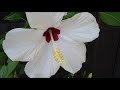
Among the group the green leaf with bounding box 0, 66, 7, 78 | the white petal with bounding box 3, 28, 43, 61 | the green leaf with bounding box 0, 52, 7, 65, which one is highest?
the white petal with bounding box 3, 28, 43, 61

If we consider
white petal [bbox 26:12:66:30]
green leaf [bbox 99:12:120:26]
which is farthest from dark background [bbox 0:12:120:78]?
white petal [bbox 26:12:66:30]

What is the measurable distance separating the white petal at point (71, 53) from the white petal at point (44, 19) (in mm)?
52

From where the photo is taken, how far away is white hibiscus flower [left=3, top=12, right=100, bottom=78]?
57 centimetres

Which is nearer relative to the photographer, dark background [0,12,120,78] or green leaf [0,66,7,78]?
green leaf [0,66,7,78]

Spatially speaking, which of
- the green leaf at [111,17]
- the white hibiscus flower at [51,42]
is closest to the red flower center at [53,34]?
the white hibiscus flower at [51,42]

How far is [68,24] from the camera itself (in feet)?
1.94

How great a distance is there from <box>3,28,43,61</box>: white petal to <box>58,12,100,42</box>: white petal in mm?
55

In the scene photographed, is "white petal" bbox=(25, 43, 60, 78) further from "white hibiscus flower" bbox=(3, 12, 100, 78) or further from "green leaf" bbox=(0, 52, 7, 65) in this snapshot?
"green leaf" bbox=(0, 52, 7, 65)

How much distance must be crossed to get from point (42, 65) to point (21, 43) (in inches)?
2.6

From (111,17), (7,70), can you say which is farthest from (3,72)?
(111,17)

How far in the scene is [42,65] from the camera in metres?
0.61

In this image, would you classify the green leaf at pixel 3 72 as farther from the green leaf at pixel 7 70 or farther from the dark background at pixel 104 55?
the dark background at pixel 104 55
